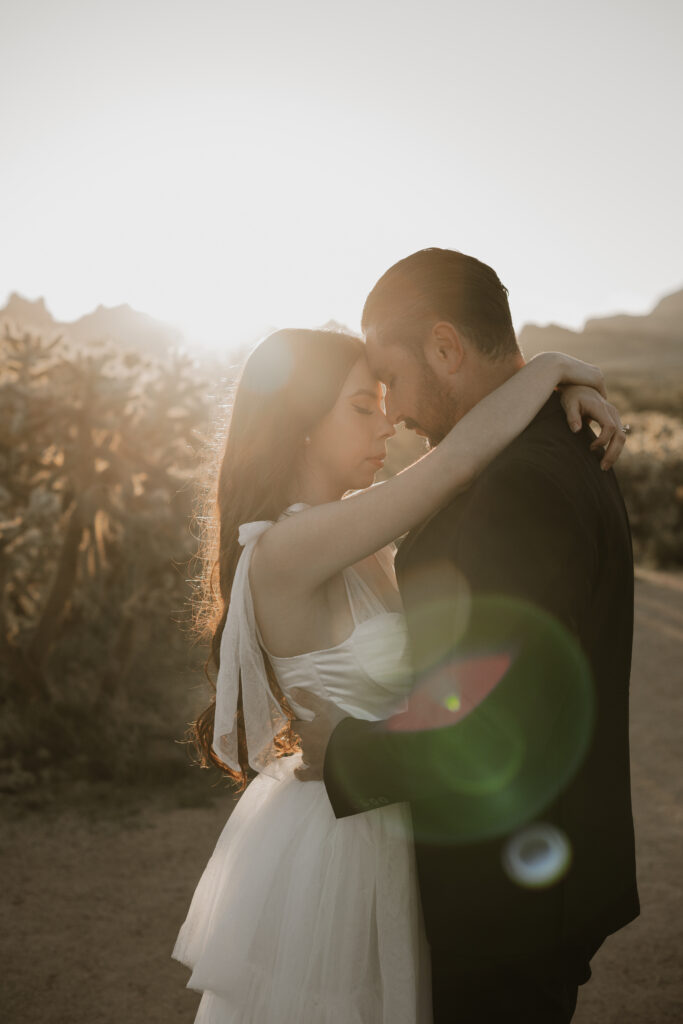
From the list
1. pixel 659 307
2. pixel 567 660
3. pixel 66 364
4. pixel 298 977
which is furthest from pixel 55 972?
pixel 659 307

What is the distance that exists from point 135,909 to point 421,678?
3257 mm

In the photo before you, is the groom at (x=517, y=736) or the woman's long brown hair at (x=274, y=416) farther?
the woman's long brown hair at (x=274, y=416)

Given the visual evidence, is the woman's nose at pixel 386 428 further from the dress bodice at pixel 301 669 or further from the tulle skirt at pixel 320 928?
the tulle skirt at pixel 320 928

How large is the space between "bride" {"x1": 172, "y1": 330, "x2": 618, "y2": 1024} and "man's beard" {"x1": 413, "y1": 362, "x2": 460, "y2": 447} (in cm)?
22

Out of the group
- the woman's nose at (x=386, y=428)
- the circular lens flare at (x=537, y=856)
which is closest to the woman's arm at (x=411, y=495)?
the woman's nose at (x=386, y=428)

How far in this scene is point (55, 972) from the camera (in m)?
4.20

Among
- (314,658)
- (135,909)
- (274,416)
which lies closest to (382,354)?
(274,416)

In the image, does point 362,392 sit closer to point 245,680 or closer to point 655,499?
point 245,680

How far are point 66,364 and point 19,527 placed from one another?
4.16 feet

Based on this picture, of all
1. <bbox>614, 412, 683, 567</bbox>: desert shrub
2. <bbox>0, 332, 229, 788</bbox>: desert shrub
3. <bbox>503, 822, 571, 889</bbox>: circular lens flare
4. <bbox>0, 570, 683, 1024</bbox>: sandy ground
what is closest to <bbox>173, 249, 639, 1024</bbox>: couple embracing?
<bbox>503, 822, 571, 889</bbox>: circular lens flare

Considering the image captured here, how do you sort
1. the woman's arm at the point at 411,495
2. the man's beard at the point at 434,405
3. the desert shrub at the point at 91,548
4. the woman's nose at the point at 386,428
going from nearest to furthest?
the woman's arm at the point at 411,495 → the man's beard at the point at 434,405 → the woman's nose at the point at 386,428 → the desert shrub at the point at 91,548

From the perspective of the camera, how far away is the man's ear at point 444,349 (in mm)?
2547

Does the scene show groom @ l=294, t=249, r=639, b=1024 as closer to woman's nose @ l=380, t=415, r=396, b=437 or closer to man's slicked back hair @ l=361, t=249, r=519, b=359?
man's slicked back hair @ l=361, t=249, r=519, b=359

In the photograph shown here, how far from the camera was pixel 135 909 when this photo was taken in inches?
189
